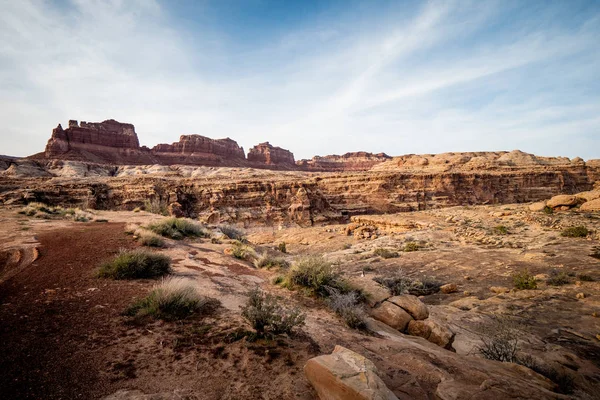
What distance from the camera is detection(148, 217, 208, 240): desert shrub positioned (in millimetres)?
9156

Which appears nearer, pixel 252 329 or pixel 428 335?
pixel 252 329

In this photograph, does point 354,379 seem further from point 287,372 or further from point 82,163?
point 82,163

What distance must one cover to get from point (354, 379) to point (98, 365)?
2273 mm

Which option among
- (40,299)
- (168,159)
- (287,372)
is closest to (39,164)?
(168,159)

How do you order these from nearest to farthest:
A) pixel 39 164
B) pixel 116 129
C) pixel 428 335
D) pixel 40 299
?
pixel 40 299 → pixel 428 335 → pixel 39 164 → pixel 116 129

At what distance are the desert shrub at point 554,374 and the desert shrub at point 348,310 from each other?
2140 mm

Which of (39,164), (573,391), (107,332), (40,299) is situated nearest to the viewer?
(107,332)

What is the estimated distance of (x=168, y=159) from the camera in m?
72.5

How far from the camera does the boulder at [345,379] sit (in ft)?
6.24

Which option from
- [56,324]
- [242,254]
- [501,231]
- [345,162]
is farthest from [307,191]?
[345,162]

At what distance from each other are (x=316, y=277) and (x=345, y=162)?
102556 mm

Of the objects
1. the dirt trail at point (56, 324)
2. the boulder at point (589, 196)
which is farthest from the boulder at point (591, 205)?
the dirt trail at point (56, 324)

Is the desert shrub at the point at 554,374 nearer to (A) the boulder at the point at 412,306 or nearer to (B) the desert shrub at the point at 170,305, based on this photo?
(A) the boulder at the point at 412,306

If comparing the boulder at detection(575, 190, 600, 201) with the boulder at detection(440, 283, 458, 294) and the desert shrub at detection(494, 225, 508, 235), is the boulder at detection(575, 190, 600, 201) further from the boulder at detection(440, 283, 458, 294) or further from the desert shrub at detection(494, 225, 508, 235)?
the boulder at detection(440, 283, 458, 294)
